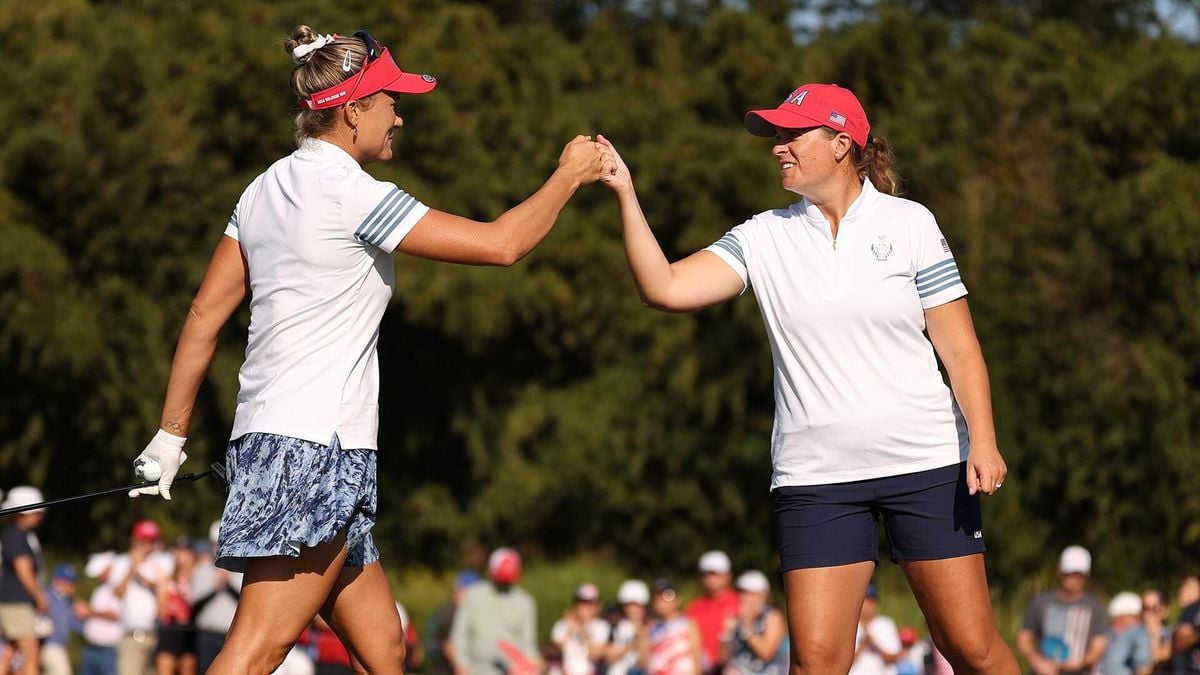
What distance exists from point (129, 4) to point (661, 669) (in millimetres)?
15086

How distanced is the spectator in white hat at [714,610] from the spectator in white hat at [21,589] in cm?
505

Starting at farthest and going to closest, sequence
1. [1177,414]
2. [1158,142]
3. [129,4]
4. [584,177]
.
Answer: [129,4] → [1158,142] → [1177,414] → [584,177]

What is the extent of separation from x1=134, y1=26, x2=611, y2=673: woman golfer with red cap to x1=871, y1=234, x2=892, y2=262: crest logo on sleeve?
100 cm

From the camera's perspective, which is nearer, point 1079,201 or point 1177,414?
point 1177,414

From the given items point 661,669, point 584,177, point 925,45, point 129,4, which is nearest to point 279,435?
point 584,177

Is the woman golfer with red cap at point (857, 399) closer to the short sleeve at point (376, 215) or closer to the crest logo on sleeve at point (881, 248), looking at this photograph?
the crest logo on sleeve at point (881, 248)

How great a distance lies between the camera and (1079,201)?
19.0 metres

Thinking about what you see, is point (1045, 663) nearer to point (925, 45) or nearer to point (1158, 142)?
point (1158, 142)

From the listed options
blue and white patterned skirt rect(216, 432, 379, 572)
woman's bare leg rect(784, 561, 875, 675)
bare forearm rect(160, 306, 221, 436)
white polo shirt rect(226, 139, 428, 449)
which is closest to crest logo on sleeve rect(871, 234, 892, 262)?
woman's bare leg rect(784, 561, 875, 675)

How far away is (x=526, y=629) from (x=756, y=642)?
262cm

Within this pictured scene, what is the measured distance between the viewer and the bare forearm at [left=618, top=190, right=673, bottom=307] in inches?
199

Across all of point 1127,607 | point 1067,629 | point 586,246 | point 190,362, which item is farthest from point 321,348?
point 586,246

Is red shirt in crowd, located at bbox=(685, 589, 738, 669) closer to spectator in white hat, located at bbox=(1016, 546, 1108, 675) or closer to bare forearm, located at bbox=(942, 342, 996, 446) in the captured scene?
spectator in white hat, located at bbox=(1016, 546, 1108, 675)

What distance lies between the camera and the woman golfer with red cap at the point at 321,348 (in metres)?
4.46
